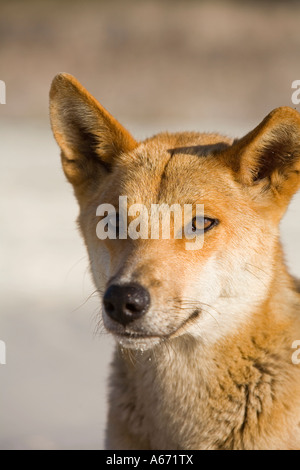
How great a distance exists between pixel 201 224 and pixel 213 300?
1.36 ft

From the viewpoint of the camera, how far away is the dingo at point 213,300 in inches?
161

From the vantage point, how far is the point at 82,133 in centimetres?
479

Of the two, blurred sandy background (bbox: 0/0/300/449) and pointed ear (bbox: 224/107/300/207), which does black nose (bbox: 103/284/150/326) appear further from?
blurred sandy background (bbox: 0/0/300/449)

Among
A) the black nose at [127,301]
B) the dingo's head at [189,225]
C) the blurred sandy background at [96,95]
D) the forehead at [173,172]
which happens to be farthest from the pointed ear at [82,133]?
the blurred sandy background at [96,95]

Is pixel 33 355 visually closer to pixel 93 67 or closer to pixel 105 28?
pixel 93 67

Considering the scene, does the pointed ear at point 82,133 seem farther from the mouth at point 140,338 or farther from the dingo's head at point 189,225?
the mouth at point 140,338

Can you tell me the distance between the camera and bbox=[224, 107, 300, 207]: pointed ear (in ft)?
13.8

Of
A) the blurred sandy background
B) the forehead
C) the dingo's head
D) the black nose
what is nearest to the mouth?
the dingo's head

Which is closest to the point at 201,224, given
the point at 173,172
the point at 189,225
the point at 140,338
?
the point at 189,225

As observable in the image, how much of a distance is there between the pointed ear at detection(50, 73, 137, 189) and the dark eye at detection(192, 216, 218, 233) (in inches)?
30.2

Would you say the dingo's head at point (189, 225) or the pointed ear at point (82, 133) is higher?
the pointed ear at point (82, 133)

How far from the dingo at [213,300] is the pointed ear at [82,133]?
0.02 meters

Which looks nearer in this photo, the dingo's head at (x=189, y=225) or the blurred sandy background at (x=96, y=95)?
the dingo's head at (x=189, y=225)

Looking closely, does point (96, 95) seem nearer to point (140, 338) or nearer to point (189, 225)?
point (189, 225)
